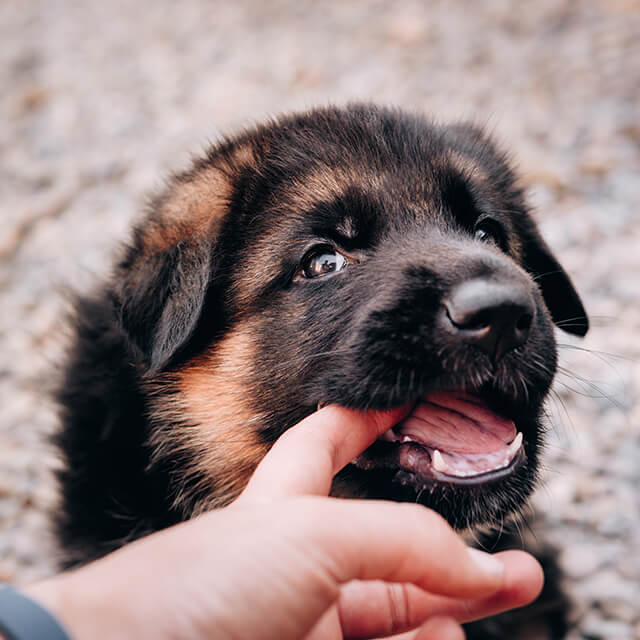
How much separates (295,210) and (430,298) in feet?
2.54

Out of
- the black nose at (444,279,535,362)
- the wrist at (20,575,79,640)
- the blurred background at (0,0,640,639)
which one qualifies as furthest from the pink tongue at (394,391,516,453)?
the blurred background at (0,0,640,639)

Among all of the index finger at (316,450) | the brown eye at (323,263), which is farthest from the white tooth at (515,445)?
the brown eye at (323,263)

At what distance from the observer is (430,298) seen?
203 cm

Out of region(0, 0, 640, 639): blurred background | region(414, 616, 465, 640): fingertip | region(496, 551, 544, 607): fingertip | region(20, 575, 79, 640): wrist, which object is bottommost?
region(0, 0, 640, 639): blurred background

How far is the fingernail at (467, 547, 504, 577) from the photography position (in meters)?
1.52

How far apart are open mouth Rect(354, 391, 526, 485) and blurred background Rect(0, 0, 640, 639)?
135 cm

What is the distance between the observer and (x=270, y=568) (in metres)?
1.35

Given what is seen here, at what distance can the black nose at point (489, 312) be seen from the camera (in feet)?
6.27

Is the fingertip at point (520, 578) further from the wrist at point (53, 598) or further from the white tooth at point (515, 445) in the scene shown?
the wrist at point (53, 598)

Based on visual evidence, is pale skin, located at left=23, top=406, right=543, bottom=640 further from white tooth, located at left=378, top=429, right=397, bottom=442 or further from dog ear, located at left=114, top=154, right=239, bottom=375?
dog ear, located at left=114, top=154, right=239, bottom=375

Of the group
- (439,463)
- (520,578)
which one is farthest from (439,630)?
(439,463)

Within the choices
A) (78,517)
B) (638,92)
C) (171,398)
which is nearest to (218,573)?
(171,398)

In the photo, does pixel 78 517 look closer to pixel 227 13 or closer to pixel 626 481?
pixel 626 481

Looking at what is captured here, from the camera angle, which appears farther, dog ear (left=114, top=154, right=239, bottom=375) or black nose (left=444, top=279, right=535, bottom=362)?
dog ear (left=114, top=154, right=239, bottom=375)
